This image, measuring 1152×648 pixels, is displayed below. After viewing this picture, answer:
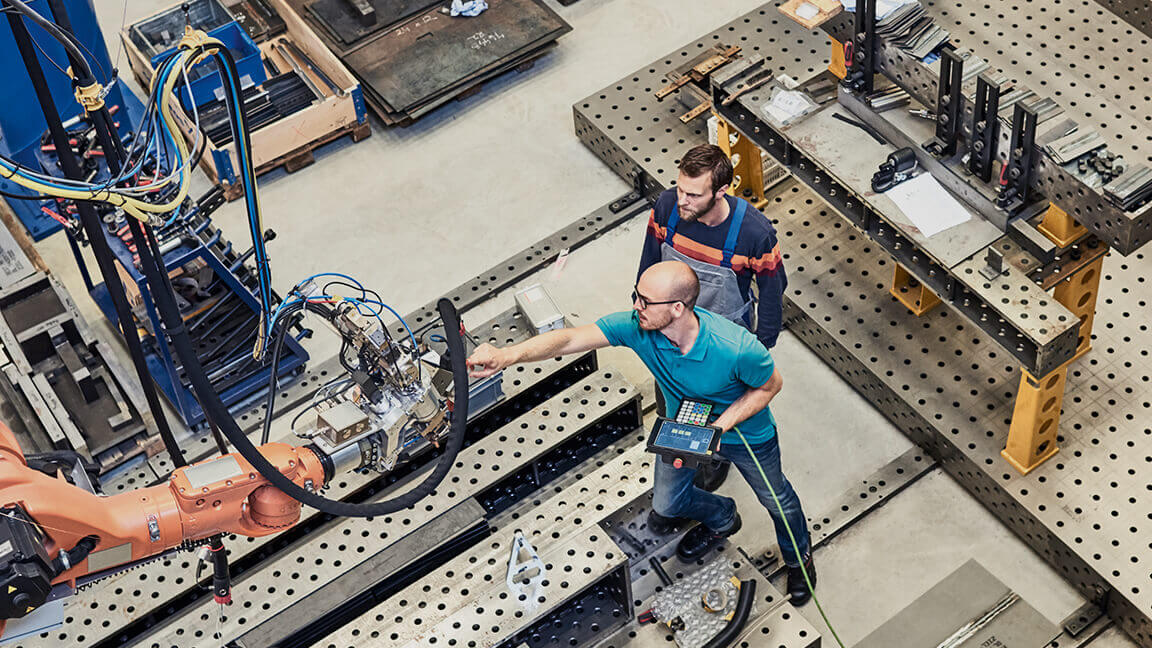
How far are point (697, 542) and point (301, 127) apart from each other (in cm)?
296

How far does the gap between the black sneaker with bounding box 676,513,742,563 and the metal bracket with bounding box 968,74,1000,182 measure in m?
1.56

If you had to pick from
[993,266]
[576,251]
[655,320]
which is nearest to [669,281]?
[655,320]

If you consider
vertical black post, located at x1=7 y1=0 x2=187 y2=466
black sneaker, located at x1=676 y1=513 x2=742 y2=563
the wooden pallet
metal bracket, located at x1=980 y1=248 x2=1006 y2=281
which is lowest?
black sneaker, located at x1=676 y1=513 x2=742 y2=563

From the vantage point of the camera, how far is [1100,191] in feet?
17.0

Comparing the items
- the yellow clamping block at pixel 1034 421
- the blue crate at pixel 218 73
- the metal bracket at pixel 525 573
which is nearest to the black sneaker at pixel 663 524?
the metal bracket at pixel 525 573

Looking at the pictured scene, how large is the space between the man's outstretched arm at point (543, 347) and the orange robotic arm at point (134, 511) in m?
0.69

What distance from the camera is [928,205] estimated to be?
568cm

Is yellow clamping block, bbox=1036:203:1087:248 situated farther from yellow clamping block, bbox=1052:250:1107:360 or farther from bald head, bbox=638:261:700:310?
bald head, bbox=638:261:700:310

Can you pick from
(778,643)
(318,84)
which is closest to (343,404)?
(778,643)

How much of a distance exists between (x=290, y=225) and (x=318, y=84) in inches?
29.1

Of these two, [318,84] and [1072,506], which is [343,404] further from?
[318,84]

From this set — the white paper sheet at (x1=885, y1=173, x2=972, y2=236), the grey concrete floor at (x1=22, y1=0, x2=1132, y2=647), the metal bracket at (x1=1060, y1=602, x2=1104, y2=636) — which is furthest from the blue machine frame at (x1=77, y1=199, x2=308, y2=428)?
the metal bracket at (x1=1060, y1=602, x2=1104, y2=636)

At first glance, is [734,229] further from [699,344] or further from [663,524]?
[663,524]

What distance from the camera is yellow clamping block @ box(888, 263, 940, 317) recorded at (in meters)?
6.46
